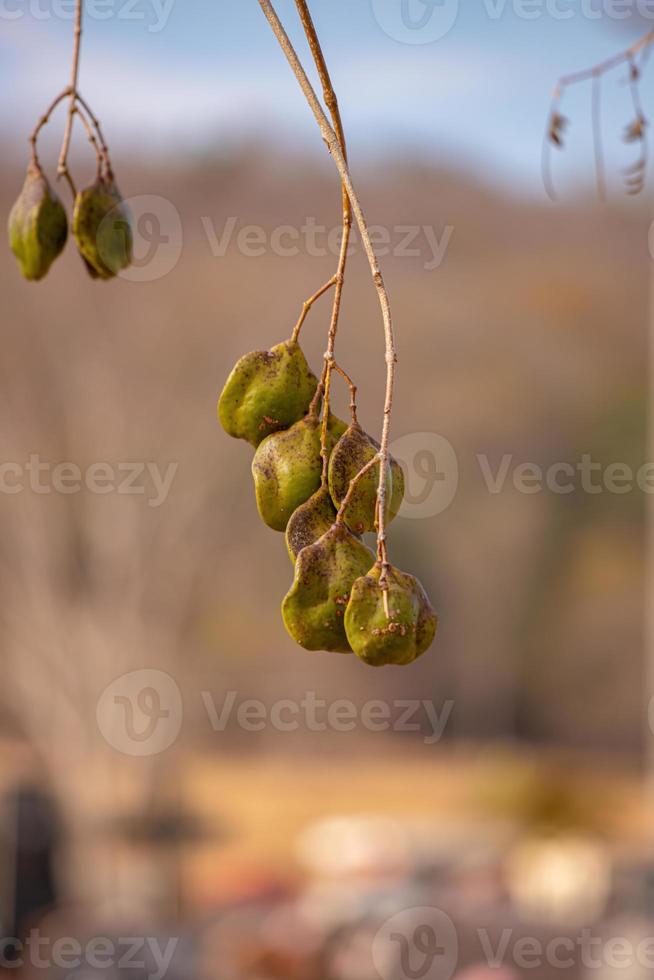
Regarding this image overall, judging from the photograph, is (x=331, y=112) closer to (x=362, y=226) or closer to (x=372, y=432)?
(x=362, y=226)

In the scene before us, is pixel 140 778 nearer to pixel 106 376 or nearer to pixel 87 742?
pixel 87 742

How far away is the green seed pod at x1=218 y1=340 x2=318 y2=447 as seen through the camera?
48 centimetres

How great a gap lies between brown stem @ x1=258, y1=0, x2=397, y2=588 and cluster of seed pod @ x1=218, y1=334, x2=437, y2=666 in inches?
0.6

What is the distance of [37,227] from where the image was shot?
0.60m

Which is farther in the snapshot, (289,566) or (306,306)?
(289,566)

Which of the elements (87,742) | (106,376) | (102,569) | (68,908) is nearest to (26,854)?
(68,908)

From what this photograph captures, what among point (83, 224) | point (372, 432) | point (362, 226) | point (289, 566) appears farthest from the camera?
point (372, 432)

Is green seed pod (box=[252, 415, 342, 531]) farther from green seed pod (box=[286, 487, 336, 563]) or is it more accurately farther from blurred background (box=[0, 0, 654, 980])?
blurred background (box=[0, 0, 654, 980])

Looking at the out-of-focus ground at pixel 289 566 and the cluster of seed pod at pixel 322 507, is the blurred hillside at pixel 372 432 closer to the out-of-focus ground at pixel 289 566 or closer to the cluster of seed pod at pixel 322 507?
the out-of-focus ground at pixel 289 566

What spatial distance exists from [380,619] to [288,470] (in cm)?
8

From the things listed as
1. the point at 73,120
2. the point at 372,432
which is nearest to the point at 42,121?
the point at 73,120

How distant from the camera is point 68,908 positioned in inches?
201

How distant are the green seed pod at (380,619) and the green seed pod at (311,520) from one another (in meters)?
0.04

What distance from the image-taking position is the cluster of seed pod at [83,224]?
0.59m
